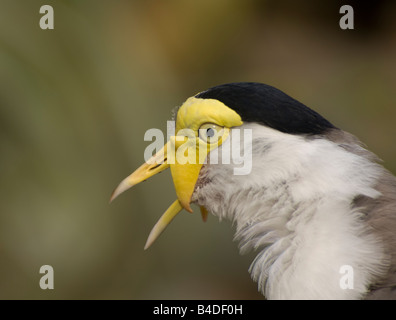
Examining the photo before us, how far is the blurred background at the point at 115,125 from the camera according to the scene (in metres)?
3.87

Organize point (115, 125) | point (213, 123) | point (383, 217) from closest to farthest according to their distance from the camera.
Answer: point (383, 217)
point (213, 123)
point (115, 125)

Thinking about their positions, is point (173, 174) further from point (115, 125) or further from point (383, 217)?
point (115, 125)

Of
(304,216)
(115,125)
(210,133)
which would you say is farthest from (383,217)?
(115,125)

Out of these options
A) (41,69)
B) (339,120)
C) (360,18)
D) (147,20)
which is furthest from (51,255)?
(360,18)

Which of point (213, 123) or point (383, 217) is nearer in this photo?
point (383, 217)

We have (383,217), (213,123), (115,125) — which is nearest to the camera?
(383,217)

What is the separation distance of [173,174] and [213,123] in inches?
8.3

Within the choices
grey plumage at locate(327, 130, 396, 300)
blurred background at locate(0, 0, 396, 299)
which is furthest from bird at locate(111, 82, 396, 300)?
blurred background at locate(0, 0, 396, 299)

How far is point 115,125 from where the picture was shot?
13.5 ft

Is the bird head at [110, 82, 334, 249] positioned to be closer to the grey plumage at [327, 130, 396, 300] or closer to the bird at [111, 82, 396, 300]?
the bird at [111, 82, 396, 300]

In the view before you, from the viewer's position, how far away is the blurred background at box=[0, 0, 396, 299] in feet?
12.7

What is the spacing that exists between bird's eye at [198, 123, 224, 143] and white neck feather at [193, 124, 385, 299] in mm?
48

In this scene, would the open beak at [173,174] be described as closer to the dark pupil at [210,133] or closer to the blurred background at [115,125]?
the dark pupil at [210,133]

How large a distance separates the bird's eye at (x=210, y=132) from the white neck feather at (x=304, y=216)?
48 millimetres
